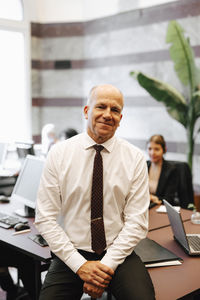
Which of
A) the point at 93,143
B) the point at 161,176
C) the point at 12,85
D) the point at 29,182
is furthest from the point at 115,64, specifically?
the point at 93,143

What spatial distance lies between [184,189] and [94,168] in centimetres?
192

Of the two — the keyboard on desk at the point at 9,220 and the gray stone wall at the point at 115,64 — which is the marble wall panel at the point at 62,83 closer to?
the gray stone wall at the point at 115,64

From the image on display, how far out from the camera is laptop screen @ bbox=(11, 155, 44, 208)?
2926mm

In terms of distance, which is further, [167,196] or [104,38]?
[104,38]

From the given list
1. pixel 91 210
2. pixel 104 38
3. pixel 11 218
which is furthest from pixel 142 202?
pixel 104 38

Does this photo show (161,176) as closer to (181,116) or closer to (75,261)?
(181,116)

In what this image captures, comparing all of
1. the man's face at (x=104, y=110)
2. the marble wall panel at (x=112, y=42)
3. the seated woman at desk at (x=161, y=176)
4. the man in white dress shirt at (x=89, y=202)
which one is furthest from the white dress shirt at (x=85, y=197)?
the marble wall panel at (x=112, y=42)

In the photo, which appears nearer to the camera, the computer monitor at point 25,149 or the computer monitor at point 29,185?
the computer monitor at point 29,185

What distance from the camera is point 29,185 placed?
3000 millimetres

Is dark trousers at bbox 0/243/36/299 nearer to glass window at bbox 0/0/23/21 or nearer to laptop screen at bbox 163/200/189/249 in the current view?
laptop screen at bbox 163/200/189/249

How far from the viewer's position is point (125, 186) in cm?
208

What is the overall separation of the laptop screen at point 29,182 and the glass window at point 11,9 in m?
4.20

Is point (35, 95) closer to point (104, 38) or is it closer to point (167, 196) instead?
point (104, 38)

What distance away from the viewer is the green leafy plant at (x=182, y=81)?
15.3 ft
